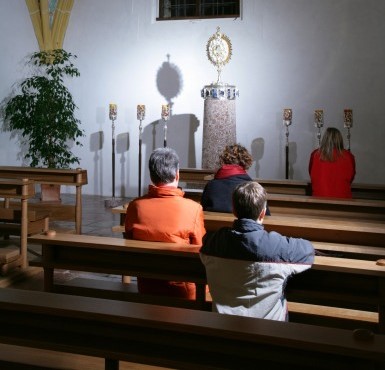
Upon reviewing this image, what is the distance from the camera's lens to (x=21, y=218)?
5.84 m

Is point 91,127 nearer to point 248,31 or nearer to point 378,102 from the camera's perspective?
point 248,31

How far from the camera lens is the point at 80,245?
3.57 meters

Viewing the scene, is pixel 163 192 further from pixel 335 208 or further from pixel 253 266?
pixel 335 208

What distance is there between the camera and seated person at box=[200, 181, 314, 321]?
278cm

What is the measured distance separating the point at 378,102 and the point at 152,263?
294 inches

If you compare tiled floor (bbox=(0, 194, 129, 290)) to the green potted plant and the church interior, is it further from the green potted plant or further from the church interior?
the green potted plant

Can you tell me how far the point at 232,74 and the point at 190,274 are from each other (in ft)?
25.3

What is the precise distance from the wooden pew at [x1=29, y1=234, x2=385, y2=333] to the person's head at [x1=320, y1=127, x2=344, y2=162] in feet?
8.53

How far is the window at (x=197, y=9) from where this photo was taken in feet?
35.5

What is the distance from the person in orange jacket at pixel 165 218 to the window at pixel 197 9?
767 centimetres

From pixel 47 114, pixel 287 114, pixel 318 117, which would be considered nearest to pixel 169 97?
pixel 47 114

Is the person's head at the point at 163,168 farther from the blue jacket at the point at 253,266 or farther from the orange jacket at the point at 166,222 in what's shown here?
the blue jacket at the point at 253,266

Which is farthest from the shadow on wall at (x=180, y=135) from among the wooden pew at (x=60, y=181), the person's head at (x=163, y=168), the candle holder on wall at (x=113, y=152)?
the person's head at (x=163, y=168)

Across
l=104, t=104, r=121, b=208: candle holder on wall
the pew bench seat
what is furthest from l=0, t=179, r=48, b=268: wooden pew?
l=104, t=104, r=121, b=208: candle holder on wall
